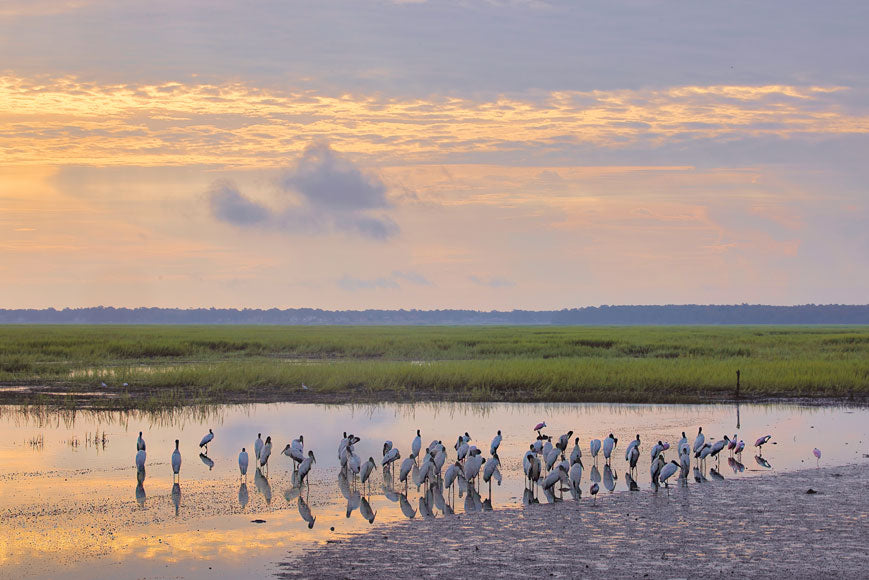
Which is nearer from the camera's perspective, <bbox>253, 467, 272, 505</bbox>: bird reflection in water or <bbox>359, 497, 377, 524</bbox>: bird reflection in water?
<bbox>359, 497, 377, 524</bbox>: bird reflection in water

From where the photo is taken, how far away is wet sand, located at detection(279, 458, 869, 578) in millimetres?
9047

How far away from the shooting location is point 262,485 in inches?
553

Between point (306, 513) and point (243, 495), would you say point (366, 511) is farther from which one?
point (243, 495)

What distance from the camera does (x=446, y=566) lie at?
360 inches

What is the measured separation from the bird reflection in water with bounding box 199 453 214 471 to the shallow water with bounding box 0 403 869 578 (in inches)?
2.1

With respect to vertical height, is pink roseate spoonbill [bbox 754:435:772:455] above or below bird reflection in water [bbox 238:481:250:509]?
above

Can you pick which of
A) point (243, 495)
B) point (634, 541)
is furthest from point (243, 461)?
point (634, 541)

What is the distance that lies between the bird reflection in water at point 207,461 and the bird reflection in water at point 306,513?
320 cm

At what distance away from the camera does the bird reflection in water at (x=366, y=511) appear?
11.7m

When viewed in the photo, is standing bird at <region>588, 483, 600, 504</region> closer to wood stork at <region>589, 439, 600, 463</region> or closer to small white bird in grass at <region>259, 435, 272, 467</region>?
wood stork at <region>589, 439, 600, 463</region>

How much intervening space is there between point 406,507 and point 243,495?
2439mm

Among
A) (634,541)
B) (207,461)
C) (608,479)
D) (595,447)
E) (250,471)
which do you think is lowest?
(634,541)

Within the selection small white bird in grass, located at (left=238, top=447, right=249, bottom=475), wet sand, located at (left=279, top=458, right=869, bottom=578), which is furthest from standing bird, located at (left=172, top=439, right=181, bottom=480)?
wet sand, located at (left=279, top=458, right=869, bottom=578)

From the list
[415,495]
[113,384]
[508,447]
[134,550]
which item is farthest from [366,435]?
[113,384]
